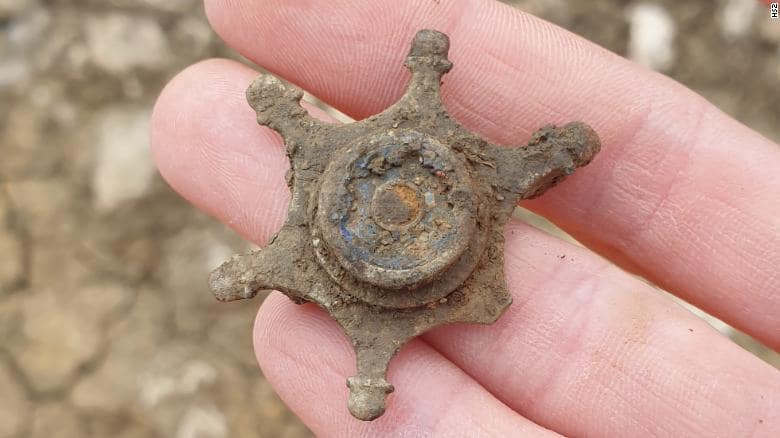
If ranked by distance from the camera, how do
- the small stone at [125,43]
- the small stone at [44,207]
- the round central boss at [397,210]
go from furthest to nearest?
the small stone at [125,43] → the small stone at [44,207] → the round central boss at [397,210]

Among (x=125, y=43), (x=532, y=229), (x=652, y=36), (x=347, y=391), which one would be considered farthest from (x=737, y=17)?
(x=125, y=43)

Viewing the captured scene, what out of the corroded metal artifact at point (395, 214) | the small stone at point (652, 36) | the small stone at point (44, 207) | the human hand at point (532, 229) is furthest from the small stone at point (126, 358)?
the small stone at point (652, 36)

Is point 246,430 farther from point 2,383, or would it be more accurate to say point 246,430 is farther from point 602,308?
point 602,308

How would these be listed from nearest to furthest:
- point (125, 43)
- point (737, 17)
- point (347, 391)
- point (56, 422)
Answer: point (347, 391)
point (56, 422)
point (125, 43)
point (737, 17)

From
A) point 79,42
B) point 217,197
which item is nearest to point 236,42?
point 217,197

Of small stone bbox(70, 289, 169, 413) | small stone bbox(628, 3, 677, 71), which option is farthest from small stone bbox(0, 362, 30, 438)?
small stone bbox(628, 3, 677, 71)

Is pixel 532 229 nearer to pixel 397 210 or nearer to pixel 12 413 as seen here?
pixel 397 210

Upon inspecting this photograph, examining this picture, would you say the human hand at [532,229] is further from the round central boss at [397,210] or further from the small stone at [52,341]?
the small stone at [52,341]
